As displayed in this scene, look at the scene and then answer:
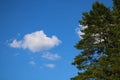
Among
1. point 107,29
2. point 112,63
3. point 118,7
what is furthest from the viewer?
point 118,7

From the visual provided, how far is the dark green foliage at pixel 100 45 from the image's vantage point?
3366 cm

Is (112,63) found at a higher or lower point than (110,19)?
lower

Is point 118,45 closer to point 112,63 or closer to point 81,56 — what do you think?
point 112,63

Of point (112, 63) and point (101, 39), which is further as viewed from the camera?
point (101, 39)

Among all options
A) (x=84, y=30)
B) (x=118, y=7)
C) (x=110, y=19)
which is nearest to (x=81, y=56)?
(x=84, y=30)

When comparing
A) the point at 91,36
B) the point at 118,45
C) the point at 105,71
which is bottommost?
the point at 105,71

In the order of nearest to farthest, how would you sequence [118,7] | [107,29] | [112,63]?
1. [112,63]
2. [107,29]
3. [118,7]

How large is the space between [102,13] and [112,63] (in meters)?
7.22

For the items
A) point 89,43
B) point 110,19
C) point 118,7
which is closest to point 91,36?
point 89,43

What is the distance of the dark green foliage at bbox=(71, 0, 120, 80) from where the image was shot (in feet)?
110

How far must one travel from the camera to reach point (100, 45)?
35875mm

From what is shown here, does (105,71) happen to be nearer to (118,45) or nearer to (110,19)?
(118,45)

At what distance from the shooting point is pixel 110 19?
3784cm

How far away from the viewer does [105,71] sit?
34000mm
